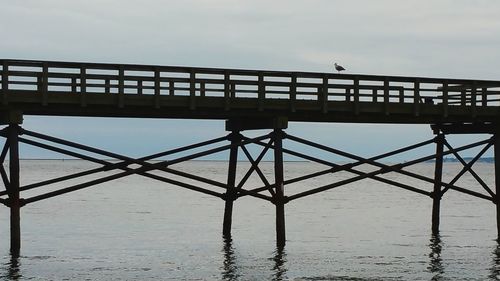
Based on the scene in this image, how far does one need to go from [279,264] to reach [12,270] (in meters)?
7.27

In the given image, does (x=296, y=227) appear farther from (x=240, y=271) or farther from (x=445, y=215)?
(x=240, y=271)

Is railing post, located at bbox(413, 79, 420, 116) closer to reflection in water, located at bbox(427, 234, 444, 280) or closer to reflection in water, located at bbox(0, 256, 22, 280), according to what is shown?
reflection in water, located at bbox(427, 234, 444, 280)

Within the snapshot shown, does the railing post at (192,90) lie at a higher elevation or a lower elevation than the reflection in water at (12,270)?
higher

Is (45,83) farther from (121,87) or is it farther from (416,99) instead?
(416,99)

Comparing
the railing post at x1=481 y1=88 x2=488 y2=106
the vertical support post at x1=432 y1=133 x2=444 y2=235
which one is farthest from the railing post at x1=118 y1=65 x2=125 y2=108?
the vertical support post at x1=432 y1=133 x2=444 y2=235

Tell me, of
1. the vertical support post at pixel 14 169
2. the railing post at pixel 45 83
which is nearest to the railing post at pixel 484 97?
the railing post at pixel 45 83

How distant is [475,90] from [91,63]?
12.8m

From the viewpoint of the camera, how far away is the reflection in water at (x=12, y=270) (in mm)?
23812

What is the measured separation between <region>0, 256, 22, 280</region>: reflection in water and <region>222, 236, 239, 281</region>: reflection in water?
524 centimetres

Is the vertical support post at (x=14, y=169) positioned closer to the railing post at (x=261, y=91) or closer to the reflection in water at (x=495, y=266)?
the railing post at (x=261, y=91)

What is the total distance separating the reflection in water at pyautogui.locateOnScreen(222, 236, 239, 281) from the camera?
2447 centimetres

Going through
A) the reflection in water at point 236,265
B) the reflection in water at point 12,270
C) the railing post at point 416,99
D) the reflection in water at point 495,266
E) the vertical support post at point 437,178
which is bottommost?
the reflection in water at point 495,266

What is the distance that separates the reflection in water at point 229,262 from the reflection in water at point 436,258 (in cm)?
520

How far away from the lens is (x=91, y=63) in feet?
85.4
